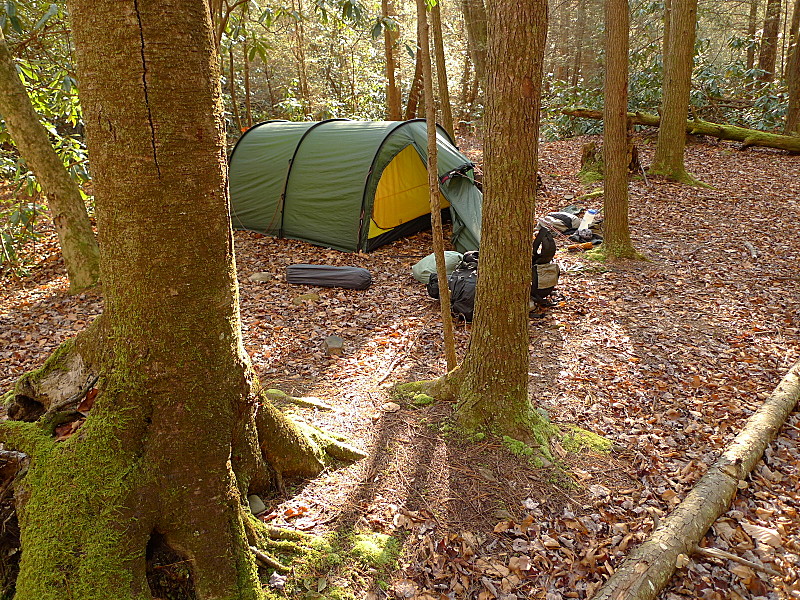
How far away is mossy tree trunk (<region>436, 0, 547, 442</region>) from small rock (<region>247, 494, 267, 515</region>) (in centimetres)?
140

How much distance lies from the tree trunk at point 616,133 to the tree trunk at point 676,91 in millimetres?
3710

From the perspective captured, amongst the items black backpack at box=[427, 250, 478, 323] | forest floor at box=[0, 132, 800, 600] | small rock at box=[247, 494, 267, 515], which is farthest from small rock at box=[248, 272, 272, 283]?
small rock at box=[247, 494, 267, 515]

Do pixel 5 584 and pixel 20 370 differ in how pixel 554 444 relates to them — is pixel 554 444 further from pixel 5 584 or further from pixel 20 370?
pixel 20 370

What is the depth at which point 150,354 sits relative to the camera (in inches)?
77.7

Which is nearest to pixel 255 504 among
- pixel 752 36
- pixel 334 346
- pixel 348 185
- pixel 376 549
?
pixel 376 549

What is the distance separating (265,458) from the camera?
268 cm

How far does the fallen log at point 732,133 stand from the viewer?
1159 centimetres

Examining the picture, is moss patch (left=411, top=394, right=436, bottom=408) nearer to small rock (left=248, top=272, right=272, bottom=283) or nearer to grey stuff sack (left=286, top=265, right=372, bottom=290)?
grey stuff sack (left=286, top=265, right=372, bottom=290)

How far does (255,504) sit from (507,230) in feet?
6.50

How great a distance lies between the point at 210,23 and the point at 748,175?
1129cm

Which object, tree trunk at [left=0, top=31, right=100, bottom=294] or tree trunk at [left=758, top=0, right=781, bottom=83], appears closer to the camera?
tree trunk at [left=0, top=31, right=100, bottom=294]

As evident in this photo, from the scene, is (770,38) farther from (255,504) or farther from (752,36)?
(255,504)

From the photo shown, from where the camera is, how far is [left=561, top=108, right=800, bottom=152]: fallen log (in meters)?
11.6

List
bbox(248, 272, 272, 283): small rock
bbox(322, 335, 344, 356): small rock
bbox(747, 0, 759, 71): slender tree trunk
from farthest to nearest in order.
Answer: bbox(747, 0, 759, 71): slender tree trunk
bbox(248, 272, 272, 283): small rock
bbox(322, 335, 344, 356): small rock
